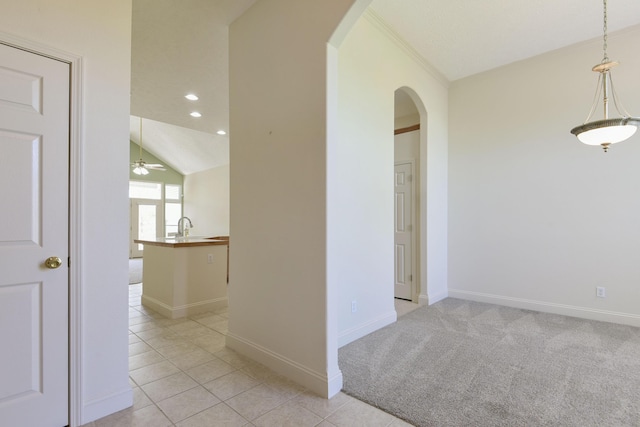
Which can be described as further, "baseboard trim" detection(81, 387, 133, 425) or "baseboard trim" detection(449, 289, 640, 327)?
"baseboard trim" detection(449, 289, 640, 327)

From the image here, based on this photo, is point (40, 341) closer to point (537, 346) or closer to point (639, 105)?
point (537, 346)

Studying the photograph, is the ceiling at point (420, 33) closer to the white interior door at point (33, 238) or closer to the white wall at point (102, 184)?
the white wall at point (102, 184)

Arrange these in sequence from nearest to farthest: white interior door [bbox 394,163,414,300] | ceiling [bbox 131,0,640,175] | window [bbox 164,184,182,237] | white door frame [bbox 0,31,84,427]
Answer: white door frame [bbox 0,31,84,427]
ceiling [bbox 131,0,640,175]
white interior door [bbox 394,163,414,300]
window [bbox 164,184,182,237]

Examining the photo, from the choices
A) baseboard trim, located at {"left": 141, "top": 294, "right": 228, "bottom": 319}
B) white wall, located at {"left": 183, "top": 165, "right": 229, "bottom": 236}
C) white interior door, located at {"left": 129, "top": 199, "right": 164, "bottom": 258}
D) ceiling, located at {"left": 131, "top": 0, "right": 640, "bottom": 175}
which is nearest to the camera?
ceiling, located at {"left": 131, "top": 0, "right": 640, "bottom": 175}

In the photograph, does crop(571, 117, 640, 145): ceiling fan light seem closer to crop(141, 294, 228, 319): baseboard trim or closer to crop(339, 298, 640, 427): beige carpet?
crop(339, 298, 640, 427): beige carpet

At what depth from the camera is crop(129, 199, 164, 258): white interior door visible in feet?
33.7

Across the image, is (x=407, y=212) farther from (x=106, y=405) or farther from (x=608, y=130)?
(x=106, y=405)

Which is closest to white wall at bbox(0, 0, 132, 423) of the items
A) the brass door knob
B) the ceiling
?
the brass door knob

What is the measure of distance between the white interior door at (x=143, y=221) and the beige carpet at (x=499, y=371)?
9.89m

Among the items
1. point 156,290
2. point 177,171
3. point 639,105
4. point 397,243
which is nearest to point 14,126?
point 156,290

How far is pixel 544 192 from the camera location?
3828mm

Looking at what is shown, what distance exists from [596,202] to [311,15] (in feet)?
12.3

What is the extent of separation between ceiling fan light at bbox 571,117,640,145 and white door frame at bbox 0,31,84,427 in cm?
348

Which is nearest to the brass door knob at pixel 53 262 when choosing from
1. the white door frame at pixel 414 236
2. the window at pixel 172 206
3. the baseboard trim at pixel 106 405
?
the baseboard trim at pixel 106 405
